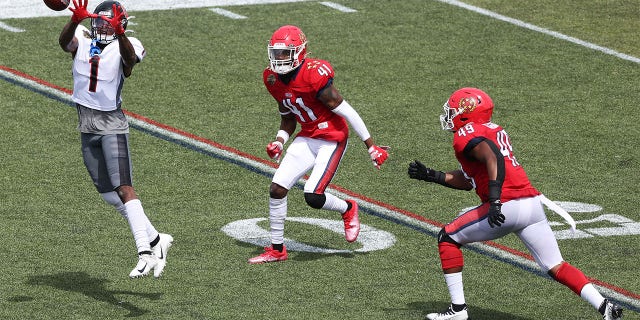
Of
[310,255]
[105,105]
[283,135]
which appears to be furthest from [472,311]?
[105,105]

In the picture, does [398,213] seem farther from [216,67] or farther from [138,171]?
[216,67]

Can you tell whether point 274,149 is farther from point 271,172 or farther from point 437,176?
point 271,172

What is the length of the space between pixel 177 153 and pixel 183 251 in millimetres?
2905

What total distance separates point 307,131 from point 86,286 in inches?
89.8

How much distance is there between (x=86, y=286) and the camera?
9.74 m

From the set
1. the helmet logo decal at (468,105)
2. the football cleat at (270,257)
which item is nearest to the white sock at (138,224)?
the football cleat at (270,257)

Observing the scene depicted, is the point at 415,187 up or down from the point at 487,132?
down

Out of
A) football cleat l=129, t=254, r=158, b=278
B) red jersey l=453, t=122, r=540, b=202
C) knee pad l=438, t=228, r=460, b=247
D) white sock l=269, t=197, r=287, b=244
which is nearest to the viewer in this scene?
red jersey l=453, t=122, r=540, b=202

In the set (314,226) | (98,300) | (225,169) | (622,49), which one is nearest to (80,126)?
(98,300)

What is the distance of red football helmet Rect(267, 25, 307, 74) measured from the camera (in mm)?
10594

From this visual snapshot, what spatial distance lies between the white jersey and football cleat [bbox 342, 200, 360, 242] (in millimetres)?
2262

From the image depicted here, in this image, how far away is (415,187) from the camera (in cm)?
1270

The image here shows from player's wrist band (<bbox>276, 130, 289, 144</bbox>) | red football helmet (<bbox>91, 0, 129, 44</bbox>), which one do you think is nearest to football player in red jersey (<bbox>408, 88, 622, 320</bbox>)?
player's wrist band (<bbox>276, 130, 289, 144</bbox>)

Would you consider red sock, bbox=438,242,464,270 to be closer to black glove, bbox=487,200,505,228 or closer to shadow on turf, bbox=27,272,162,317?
black glove, bbox=487,200,505,228
